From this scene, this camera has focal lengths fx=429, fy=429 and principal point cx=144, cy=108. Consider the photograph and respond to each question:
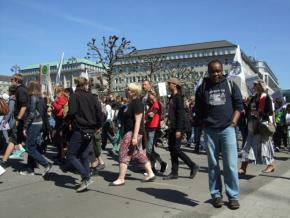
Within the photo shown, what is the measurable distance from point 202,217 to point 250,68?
138 meters

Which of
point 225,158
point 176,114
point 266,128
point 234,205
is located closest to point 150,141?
point 176,114

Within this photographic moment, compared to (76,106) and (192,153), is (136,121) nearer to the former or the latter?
(76,106)

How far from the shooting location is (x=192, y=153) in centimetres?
1281

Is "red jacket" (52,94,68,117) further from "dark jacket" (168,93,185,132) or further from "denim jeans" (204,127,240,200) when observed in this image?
"denim jeans" (204,127,240,200)

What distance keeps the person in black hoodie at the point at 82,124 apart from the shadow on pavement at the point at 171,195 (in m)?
0.95

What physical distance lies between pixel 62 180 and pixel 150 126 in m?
1.99

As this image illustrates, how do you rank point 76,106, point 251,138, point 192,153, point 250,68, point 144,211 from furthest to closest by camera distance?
point 250,68 < point 192,153 < point 251,138 < point 76,106 < point 144,211

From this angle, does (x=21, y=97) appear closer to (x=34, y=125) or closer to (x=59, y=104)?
(x=34, y=125)

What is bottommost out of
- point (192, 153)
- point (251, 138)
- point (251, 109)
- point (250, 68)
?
point (192, 153)

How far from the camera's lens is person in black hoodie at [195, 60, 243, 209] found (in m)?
5.28

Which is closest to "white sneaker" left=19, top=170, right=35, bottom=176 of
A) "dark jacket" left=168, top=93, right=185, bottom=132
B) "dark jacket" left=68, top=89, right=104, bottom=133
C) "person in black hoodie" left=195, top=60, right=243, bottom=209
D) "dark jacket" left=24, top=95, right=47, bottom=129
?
"dark jacket" left=24, top=95, right=47, bottom=129

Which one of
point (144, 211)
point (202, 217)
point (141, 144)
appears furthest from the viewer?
point (141, 144)

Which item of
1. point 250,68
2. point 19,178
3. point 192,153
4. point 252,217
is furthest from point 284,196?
Answer: point 250,68

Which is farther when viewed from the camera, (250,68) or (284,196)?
(250,68)
